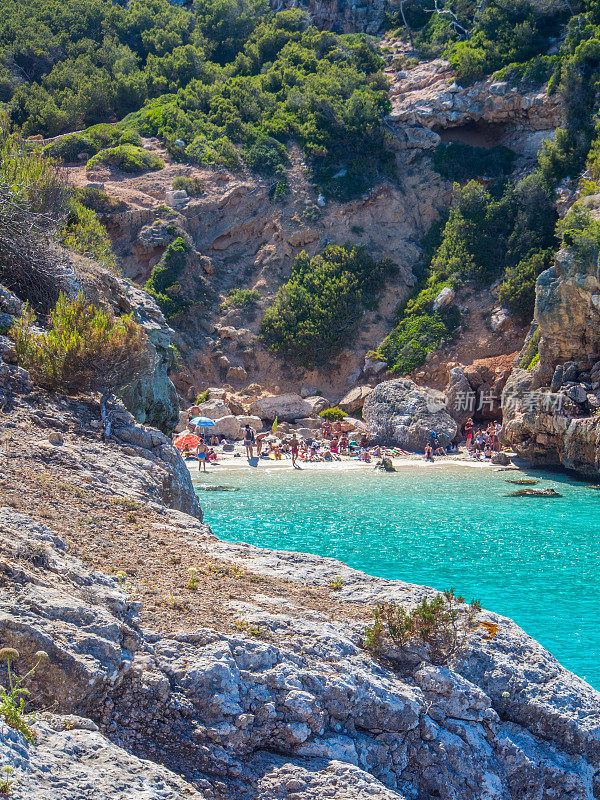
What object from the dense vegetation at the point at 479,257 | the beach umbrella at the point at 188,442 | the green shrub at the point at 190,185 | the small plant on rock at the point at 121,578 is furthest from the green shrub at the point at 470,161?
the small plant on rock at the point at 121,578

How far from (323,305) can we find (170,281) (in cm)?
902

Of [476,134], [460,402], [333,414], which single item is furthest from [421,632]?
[476,134]

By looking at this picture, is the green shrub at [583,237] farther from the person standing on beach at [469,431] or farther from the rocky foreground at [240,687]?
the rocky foreground at [240,687]

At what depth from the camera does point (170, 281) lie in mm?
37500

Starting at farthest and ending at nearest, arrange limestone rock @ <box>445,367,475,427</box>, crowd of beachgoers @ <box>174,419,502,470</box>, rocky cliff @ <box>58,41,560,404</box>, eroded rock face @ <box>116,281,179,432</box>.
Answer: rocky cliff @ <box>58,41,560,404</box>, limestone rock @ <box>445,367,475,427</box>, crowd of beachgoers @ <box>174,419,502,470</box>, eroded rock face @ <box>116,281,179,432</box>

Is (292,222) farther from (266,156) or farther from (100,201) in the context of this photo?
(100,201)

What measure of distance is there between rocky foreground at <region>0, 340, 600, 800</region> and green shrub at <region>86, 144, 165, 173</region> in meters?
37.5

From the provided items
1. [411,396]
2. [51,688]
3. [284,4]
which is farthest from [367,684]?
[284,4]

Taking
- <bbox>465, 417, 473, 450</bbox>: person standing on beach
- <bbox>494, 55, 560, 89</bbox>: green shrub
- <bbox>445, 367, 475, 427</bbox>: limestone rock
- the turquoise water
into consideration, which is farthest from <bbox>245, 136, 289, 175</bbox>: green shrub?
the turquoise water

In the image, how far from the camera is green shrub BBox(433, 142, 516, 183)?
126 ft

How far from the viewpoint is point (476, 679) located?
523 centimetres

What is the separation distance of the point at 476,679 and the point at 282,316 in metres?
33.5

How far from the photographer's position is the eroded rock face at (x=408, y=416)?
29.7 meters

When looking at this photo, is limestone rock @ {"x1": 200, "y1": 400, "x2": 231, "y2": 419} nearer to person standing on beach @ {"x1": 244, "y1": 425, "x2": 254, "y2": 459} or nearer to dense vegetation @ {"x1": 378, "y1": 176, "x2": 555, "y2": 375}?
person standing on beach @ {"x1": 244, "y1": 425, "x2": 254, "y2": 459}
